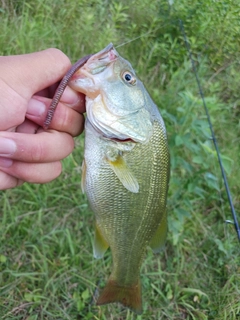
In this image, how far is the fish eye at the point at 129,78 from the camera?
1.39 meters

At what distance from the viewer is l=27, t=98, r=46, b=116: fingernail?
4.36 ft

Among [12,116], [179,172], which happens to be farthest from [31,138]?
[179,172]

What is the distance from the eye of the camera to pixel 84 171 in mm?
1446

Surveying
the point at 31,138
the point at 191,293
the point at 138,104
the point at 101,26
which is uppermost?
the point at 138,104

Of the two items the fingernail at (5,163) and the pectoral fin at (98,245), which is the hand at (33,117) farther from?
the pectoral fin at (98,245)

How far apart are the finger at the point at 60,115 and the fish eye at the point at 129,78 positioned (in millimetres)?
185

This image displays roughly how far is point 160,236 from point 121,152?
0.50m

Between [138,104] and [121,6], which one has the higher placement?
[138,104]

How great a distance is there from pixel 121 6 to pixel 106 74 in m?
2.32

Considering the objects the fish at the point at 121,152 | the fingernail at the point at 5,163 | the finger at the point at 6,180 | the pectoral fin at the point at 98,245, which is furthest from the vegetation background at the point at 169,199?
the fingernail at the point at 5,163

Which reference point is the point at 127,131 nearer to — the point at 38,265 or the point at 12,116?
the point at 12,116

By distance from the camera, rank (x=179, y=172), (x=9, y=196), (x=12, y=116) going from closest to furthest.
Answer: (x=12, y=116)
(x=9, y=196)
(x=179, y=172)

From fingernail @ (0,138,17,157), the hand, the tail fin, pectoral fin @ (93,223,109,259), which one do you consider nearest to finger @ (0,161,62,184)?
the hand

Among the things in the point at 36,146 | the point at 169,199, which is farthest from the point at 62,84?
the point at 169,199
